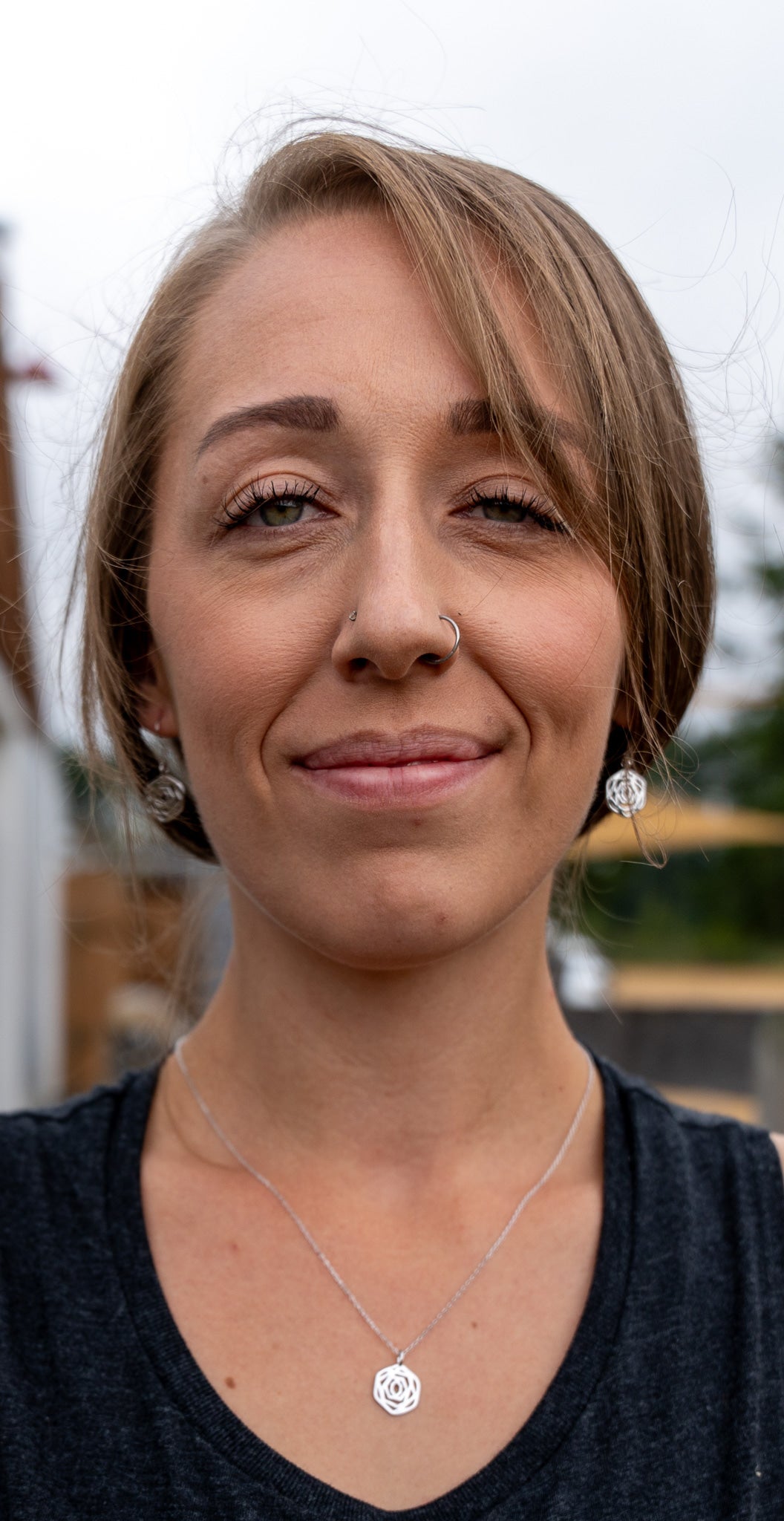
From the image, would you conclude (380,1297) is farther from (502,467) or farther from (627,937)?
(627,937)

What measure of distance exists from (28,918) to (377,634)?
779 cm

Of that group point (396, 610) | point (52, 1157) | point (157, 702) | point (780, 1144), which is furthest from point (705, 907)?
point (396, 610)

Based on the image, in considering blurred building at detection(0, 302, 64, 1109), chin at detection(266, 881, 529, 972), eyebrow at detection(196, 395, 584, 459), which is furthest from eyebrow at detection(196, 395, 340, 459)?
blurred building at detection(0, 302, 64, 1109)

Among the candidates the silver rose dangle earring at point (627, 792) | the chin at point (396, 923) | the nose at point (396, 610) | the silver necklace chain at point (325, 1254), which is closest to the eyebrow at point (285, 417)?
the nose at point (396, 610)

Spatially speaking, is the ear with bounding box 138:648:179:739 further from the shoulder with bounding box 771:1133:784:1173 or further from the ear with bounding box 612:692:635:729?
the shoulder with bounding box 771:1133:784:1173

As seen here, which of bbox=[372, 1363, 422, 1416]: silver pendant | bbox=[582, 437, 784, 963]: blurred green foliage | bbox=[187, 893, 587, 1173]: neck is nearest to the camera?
bbox=[372, 1363, 422, 1416]: silver pendant

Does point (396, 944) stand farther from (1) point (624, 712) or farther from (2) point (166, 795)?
(2) point (166, 795)

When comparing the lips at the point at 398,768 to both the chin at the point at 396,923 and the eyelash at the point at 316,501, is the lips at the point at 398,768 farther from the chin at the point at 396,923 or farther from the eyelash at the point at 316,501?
the eyelash at the point at 316,501

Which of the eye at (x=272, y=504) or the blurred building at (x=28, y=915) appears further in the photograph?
the blurred building at (x=28, y=915)

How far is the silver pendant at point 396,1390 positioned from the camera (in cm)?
152

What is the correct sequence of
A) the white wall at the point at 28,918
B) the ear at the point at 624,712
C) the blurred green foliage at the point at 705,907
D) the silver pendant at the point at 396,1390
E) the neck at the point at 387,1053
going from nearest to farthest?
the silver pendant at the point at 396,1390, the neck at the point at 387,1053, the ear at the point at 624,712, the blurred green foliage at the point at 705,907, the white wall at the point at 28,918

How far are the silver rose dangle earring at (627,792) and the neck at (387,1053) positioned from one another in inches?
6.8

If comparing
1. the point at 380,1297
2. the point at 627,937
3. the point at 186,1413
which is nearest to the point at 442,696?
the point at 380,1297

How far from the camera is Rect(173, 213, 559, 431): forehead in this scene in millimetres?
1511
